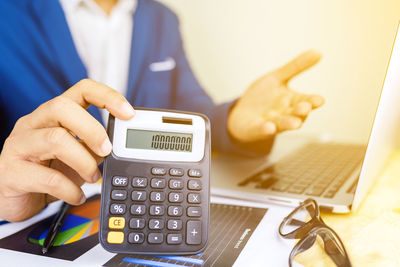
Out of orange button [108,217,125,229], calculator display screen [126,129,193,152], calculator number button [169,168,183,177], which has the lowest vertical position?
orange button [108,217,125,229]

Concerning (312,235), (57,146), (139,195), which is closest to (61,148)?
(57,146)

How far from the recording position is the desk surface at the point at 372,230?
39 cm

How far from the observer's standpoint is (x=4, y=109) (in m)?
0.78

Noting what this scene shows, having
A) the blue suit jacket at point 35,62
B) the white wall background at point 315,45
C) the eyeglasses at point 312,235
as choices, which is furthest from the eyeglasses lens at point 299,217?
the white wall background at point 315,45

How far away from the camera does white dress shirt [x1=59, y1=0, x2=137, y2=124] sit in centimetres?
101

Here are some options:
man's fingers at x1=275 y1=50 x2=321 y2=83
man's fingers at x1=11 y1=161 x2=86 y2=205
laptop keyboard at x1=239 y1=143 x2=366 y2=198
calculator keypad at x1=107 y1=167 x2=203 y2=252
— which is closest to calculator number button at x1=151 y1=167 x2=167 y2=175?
calculator keypad at x1=107 y1=167 x2=203 y2=252

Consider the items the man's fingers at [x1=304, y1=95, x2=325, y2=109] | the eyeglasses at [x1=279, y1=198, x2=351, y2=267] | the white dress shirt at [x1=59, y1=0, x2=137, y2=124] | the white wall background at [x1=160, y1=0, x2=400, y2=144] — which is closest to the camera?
the eyeglasses at [x1=279, y1=198, x2=351, y2=267]

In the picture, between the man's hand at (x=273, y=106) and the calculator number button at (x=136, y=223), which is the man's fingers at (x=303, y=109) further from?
the calculator number button at (x=136, y=223)

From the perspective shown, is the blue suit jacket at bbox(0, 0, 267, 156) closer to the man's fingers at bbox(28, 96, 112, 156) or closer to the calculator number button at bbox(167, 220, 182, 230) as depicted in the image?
the man's fingers at bbox(28, 96, 112, 156)

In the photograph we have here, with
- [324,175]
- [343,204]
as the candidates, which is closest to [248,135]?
[324,175]

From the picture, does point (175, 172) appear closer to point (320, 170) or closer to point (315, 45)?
point (320, 170)

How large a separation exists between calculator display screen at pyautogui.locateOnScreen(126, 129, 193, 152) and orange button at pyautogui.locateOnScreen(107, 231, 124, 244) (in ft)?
0.33

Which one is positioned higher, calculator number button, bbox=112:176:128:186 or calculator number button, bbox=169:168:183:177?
calculator number button, bbox=169:168:183:177

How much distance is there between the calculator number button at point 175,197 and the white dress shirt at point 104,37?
0.69 m
